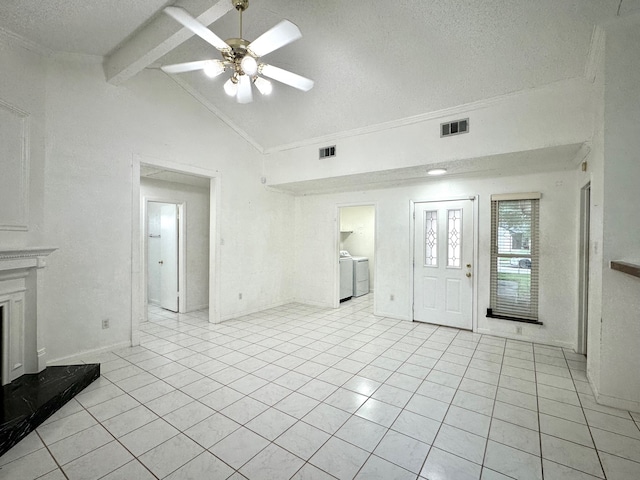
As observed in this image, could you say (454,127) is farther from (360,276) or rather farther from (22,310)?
(22,310)

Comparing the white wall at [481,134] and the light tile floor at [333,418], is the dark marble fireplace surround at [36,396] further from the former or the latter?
the white wall at [481,134]

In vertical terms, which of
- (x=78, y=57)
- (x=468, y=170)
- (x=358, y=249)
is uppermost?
(x=78, y=57)

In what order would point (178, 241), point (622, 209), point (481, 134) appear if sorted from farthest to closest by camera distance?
point (178, 241) < point (481, 134) < point (622, 209)

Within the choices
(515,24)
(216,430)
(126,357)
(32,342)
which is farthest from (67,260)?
(515,24)

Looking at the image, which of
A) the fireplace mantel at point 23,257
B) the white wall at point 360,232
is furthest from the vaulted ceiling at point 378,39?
the white wall at point 360,232

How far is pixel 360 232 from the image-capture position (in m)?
7.78

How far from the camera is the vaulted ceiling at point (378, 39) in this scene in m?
2.39

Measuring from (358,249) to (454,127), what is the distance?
4634 mm

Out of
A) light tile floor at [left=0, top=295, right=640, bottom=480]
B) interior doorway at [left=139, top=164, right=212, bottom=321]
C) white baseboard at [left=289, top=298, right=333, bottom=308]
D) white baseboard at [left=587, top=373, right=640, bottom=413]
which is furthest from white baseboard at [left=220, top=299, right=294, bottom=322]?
white baseboard at [left=587, top=373, right=640, bottom=413]

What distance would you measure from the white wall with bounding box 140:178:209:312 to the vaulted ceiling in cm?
209

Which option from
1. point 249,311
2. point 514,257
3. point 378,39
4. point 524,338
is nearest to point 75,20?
point 378,39

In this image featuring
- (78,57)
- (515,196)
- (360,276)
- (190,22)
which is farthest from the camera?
(360,276)

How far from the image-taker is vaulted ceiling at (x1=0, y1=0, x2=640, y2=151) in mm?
2391

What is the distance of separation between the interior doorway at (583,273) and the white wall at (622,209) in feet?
4.13
